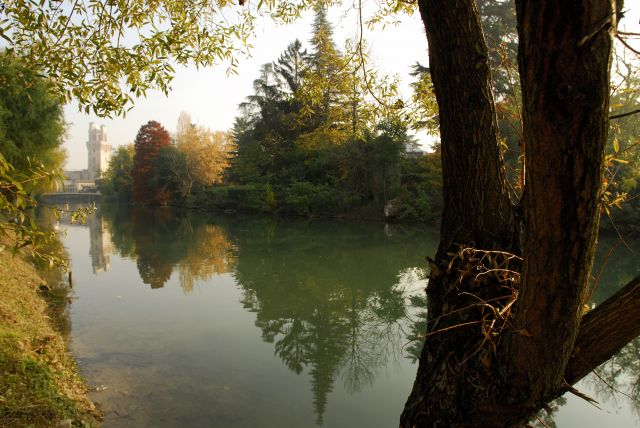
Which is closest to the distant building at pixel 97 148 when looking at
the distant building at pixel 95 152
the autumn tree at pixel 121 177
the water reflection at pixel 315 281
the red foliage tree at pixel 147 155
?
the distant building at pixel 95 152

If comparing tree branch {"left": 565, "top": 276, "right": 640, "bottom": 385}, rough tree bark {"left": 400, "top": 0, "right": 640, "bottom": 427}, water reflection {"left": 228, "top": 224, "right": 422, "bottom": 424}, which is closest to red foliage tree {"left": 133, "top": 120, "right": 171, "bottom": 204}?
water reflection {"left": 228, "top": 224, "right": 422, "bottom": 424}

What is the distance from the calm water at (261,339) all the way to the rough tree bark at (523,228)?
14.8 inches

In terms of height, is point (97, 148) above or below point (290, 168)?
above

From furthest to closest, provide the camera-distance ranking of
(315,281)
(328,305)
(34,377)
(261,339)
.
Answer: (315,281) < (328,305) < (261,339) < (34,377)

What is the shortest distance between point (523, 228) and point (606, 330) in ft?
1.63

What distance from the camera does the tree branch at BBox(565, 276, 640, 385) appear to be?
1.57 meters

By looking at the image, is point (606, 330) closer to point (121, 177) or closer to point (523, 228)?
point (523, 228)

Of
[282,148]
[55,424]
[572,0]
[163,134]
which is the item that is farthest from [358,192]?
[163,134]

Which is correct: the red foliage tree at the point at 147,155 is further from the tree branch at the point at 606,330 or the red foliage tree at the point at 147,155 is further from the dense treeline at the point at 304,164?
the tree branch at the point at 606,330

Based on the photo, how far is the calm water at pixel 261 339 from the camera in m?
5.38

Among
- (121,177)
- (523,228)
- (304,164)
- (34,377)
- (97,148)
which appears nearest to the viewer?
(523,228)

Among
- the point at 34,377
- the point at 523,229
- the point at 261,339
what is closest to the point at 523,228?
the point at 523,229

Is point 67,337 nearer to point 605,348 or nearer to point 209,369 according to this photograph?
point 209,369

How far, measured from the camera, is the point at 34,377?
4324mm
